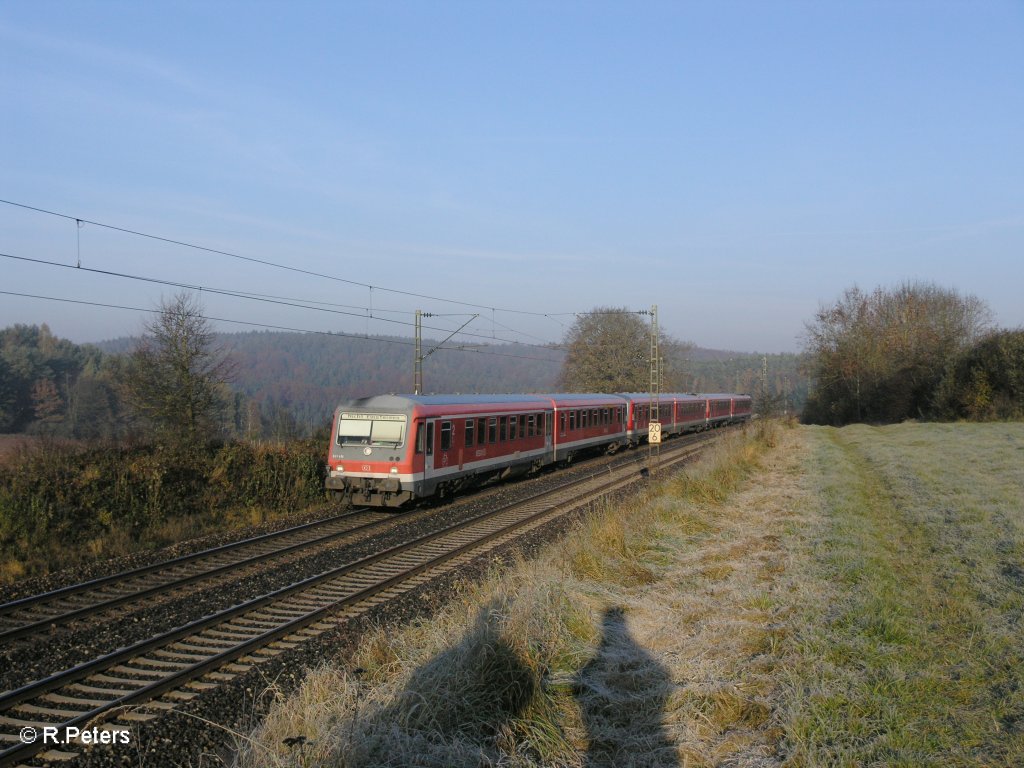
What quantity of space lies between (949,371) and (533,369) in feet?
310

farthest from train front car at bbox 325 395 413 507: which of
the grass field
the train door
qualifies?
the grass field

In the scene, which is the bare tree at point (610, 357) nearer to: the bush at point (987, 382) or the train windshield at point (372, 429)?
the bush at point (987, 382)

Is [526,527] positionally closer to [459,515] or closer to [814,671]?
[459,515]

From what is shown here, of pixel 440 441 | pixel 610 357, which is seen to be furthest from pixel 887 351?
pixel 440 441

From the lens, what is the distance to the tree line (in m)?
43.0

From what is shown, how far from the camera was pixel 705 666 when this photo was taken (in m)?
6.27

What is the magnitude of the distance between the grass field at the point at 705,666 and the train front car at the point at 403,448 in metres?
6.48

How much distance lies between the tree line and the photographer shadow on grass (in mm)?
42261

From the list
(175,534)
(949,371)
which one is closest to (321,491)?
(175,534)

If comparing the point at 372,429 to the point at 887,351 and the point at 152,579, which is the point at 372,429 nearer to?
the point at 152,579

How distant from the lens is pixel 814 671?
5785mm

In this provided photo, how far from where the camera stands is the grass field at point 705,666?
4.88 m

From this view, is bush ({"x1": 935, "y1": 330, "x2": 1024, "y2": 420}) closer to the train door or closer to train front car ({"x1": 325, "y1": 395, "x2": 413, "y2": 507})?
the train door

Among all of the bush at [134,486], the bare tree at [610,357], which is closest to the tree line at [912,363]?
the bare tree at [610,357]
